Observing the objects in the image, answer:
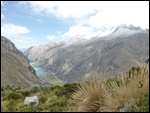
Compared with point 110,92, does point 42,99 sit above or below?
below

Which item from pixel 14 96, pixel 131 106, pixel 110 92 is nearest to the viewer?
pixel 131 106

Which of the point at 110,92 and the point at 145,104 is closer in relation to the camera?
the point at 145,104

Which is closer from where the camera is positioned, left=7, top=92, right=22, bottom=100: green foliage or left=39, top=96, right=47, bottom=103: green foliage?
left=39, top=96, right=47, bottom=103: green foliage

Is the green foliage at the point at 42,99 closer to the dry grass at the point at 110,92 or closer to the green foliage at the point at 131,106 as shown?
the dry grass at the point at 110,92

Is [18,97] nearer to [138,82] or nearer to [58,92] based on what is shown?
[58,92]

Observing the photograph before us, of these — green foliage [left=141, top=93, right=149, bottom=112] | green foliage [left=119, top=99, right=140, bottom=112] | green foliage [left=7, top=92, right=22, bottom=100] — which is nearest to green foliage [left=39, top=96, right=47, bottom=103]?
green foliage [left=7, top=92, right=22, bottom=100]

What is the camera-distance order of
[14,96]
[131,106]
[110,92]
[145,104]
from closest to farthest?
[145,104] < [131,106] < [110,92] < [14,96]

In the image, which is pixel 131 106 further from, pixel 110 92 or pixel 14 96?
pixel 14 96

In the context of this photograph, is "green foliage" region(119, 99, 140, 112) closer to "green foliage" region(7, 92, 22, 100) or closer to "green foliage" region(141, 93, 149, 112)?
"green foliage" region(141, 93, 149, 112)

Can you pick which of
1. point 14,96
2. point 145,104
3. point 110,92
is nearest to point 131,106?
point 145,104
